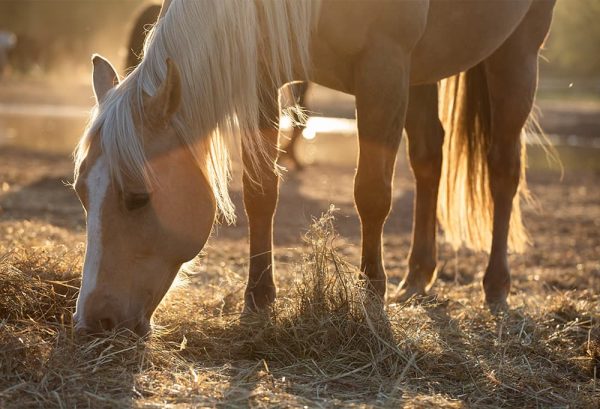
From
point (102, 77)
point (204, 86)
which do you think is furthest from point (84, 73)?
point (204, 86)

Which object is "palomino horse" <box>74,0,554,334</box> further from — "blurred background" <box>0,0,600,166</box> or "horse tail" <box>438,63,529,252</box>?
"blurred background" <box>0,0,600,166</box>

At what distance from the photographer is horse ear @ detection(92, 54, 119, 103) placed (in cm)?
322

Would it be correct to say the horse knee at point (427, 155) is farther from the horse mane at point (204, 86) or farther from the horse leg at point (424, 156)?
the horse mane at point (204, 86)

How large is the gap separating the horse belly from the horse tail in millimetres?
452

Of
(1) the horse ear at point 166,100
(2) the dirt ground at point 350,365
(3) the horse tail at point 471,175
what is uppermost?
(1) the horse ear at point 166,100

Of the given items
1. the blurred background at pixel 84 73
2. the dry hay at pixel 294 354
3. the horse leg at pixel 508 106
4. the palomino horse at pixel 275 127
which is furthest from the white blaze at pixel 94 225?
the blurred background at pixel 84 73

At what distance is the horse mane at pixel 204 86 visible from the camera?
9.58 ft

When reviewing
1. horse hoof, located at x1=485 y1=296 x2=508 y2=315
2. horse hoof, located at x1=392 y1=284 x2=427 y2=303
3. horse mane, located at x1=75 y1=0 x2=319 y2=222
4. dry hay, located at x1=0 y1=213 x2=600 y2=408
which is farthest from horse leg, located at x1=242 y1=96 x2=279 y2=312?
horse hoof, located at x1=485 y1=296 x2=508 y2=315

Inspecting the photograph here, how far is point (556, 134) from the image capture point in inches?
722

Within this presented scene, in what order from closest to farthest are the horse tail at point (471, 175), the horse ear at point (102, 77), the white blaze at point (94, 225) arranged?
the white blaze at point (94, 225), the horse ear at point (102, 77), the horse tail at point (471, 175)

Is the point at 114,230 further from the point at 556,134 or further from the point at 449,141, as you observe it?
the point at 556,134

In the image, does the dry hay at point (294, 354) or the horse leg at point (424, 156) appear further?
the horse leg at point (424, 156)

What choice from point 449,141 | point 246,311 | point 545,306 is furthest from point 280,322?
point 449,141

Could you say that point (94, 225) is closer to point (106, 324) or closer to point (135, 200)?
point (135, 200)
